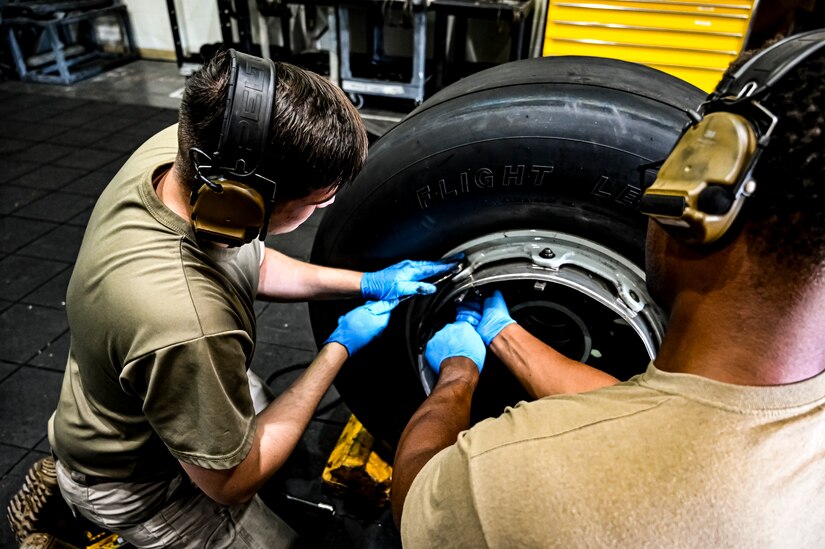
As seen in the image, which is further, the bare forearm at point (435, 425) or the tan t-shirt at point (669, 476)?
the bare forearm at point (435, 425)

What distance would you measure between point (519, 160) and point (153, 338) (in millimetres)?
659

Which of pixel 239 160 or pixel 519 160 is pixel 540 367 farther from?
pixel 239 160

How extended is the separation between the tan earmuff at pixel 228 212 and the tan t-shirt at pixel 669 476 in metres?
0.47

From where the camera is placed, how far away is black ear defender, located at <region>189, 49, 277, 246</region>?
30.5 inches

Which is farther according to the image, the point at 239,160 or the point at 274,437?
the point at 274,437

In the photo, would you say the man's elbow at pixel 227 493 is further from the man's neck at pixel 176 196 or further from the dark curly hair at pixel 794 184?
the dark curly hair at pixel 794 184

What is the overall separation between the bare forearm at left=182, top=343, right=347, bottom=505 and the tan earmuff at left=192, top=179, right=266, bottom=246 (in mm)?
373

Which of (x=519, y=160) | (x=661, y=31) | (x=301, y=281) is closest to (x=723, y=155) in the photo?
(x=519, y=160)

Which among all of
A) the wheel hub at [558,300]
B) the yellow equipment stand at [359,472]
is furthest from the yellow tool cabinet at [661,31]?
the yellow equipment stand at [359,472]

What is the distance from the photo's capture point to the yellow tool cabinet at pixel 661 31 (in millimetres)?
2697

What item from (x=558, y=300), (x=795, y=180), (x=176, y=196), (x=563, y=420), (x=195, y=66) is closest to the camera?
(x=795, y=180)

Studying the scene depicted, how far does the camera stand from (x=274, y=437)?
3.42 ft

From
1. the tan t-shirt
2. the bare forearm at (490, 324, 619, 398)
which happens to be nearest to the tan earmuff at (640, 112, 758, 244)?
the tan t-shirt

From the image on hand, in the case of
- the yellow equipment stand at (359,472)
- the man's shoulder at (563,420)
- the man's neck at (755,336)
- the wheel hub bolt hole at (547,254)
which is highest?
the man's neck at (755,336)
